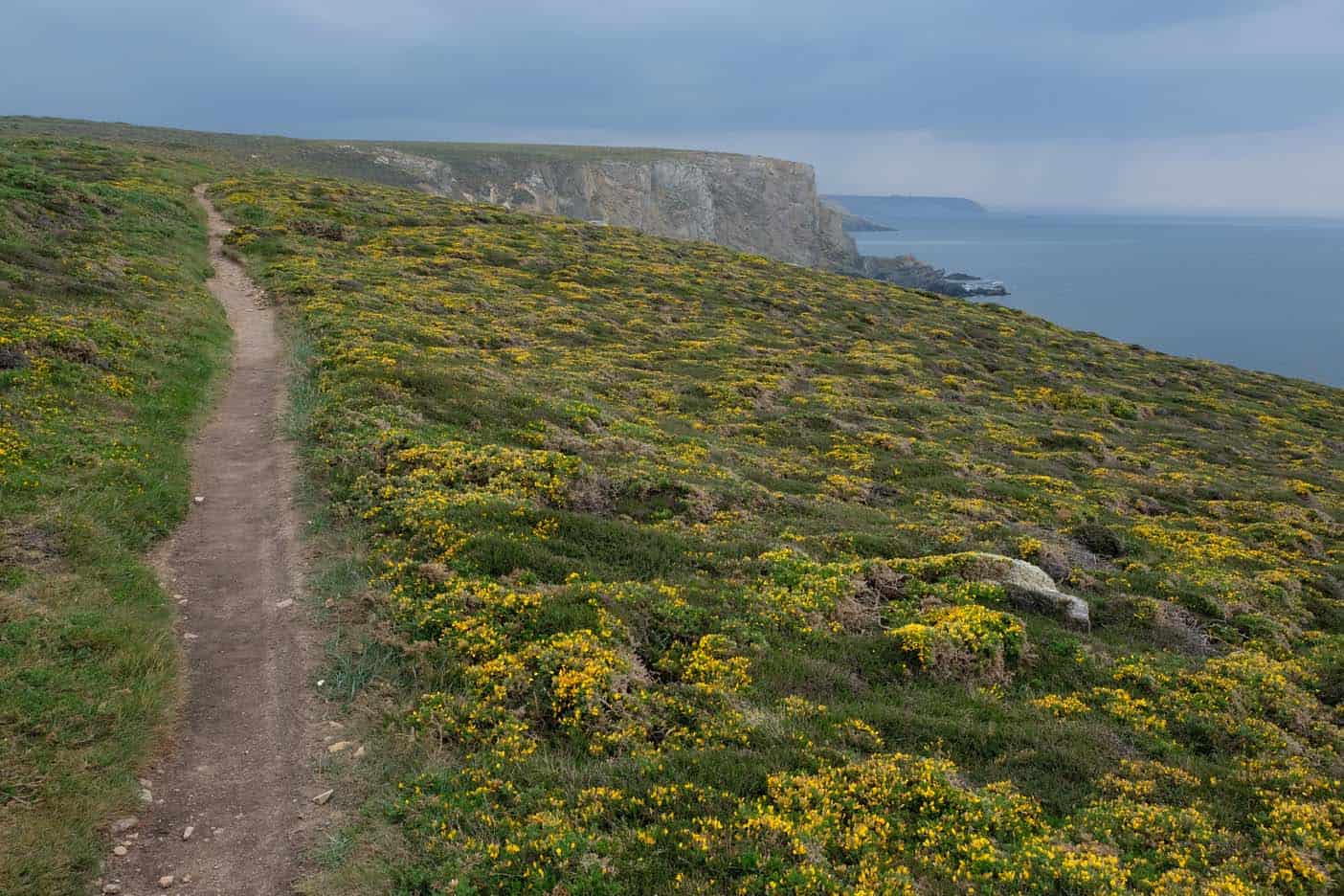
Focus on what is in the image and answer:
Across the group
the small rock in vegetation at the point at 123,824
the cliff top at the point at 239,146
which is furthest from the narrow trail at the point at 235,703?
the cliff top at the point at 239,146

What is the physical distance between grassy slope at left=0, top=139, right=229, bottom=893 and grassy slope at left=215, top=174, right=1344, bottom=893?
2.95 m

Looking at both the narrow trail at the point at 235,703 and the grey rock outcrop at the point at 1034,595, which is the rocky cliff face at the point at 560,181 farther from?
the grey rock outcrop at the point at 1034,595

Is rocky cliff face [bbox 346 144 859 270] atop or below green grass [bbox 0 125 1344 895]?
atop

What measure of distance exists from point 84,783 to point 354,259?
1661 inches

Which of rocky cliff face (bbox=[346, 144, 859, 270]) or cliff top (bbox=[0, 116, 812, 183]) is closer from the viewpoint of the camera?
cliff top (bbox=[0, 116, 812, 183])

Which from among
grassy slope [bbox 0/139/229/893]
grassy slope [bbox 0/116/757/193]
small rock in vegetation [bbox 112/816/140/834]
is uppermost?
grassy slope [bbox 0/116/757/193]

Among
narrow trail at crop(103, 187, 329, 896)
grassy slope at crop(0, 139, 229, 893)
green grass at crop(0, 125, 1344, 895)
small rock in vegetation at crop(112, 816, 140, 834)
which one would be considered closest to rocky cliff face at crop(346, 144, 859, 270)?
grassy slope at crop(0, 139, 229, 893)

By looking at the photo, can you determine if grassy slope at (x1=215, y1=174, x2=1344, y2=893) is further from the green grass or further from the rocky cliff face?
the rocky cliff face

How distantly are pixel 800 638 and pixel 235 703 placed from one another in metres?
8.63

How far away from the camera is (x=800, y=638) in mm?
12273

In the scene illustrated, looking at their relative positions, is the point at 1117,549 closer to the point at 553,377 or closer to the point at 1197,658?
the point at 1197,658

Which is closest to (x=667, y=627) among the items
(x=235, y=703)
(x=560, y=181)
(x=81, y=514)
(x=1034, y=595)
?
(x=235, y=703)

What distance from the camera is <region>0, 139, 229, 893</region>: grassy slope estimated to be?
738 centimetres

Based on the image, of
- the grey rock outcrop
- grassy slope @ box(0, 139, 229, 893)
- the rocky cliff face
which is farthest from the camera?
the rocky cliff face
